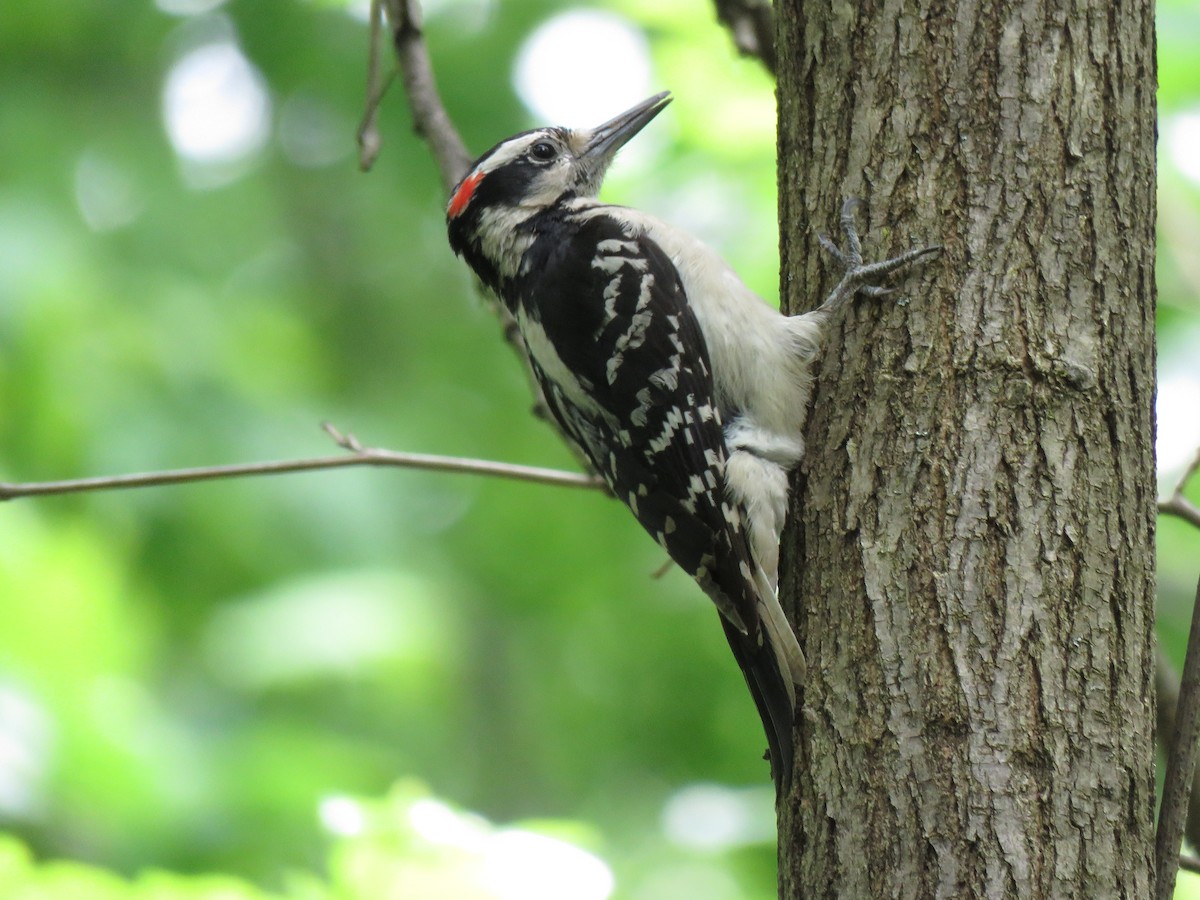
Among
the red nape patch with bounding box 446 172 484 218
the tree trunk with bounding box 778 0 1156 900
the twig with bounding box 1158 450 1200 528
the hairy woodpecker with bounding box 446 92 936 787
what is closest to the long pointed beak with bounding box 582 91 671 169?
the hairy woodpecker with bounding box 446 92 936 787

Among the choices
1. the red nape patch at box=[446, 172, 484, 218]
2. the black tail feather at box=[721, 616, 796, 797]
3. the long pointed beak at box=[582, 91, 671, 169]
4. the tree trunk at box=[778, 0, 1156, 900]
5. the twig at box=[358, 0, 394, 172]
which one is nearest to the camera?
the tree trunk at box=[778, 0, 1156, 900]

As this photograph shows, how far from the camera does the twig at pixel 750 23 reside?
3746 millimetres

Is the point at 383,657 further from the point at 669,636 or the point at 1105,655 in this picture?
the point at 1105,655

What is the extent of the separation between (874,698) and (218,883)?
6.98 ft

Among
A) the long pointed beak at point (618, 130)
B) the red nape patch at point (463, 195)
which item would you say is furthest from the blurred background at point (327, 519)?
the red nape patch at point (463, 195)

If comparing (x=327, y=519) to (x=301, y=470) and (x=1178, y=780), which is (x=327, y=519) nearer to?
(x=301, y=470)

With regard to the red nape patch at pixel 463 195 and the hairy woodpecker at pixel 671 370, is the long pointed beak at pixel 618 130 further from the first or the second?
the red nape patch at pixel 463 195

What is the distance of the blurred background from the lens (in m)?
4.69

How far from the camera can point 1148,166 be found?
7.80 ft

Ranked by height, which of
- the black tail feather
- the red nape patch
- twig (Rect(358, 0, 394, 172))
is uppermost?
twig (Rect(358, 0, 394, 172))

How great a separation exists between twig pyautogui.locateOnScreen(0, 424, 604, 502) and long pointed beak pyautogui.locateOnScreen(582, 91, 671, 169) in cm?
129

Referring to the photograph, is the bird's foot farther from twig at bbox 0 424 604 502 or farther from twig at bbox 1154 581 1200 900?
twig at bbox 0 424 604 502

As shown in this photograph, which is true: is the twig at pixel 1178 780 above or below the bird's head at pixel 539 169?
below

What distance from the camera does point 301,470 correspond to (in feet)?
9.87
